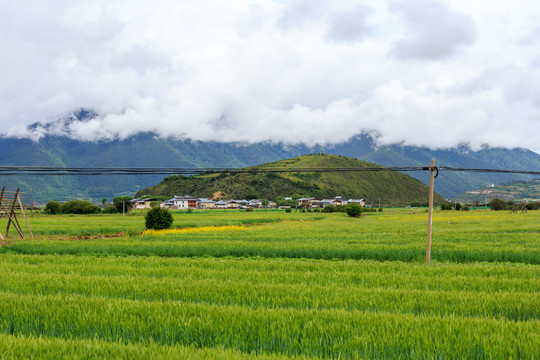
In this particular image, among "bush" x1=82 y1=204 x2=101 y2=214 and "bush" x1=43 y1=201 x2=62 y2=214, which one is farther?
"bush" x1=43 y1=201 x2=62 y2=214

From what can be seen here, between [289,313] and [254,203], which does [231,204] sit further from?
[289,313]

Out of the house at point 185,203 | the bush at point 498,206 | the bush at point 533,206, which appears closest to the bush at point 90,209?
Result: the house at point 185,203

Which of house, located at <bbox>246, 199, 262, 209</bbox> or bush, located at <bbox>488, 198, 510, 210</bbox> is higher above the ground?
bush, located at <bbox>488, 198, 510, 210</bbox>

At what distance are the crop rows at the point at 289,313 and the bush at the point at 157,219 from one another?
3065cm

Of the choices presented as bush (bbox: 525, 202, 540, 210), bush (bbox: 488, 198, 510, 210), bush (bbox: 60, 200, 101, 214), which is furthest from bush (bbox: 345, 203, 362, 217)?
bush (bbox: 525, 202, 540, 210)

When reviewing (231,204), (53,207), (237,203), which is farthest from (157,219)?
(237,203)

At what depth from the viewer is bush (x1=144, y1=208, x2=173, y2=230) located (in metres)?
42.8

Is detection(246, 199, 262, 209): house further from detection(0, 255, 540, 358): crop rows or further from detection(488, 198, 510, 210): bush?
detection(0, 255, 540, 358): crop rows

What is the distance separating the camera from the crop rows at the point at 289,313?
239 inches

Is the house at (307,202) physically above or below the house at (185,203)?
above

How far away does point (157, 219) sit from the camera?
42.9 meters

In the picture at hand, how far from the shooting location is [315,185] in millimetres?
191875

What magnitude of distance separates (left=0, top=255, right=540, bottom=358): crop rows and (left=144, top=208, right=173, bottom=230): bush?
30.7m

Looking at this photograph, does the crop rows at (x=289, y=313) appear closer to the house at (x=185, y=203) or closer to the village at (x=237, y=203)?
the village at (x=237, y=203)
